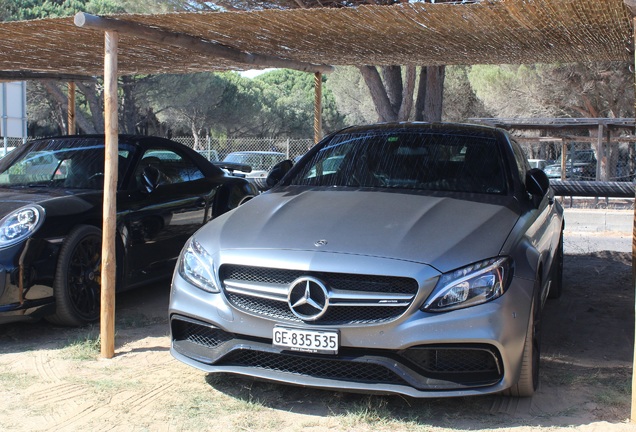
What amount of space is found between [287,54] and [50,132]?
126 feet

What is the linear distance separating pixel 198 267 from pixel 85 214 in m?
1.95

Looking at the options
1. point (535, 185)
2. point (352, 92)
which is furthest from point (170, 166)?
point (352, 92)

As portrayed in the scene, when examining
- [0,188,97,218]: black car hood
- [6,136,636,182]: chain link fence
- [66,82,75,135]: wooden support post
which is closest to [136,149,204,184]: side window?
[0,188,97,218]: black car hood

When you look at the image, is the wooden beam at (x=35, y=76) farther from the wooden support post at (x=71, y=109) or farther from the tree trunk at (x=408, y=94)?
the tree trunk at (x=408, y=94)

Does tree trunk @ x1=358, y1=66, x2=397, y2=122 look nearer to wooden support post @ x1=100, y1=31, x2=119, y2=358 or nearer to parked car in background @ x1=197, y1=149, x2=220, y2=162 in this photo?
parked car in background @ x1=197, y1=149, x2=220, y2=162

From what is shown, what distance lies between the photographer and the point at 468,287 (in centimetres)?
353

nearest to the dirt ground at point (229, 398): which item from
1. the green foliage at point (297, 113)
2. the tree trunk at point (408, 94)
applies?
the tree trunk at point (408, 94)

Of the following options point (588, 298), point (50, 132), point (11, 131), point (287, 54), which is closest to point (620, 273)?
point (588, 298)

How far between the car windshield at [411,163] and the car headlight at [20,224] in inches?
74.1

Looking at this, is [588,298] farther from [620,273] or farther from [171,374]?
[171,374]

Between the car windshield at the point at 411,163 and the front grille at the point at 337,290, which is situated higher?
the car windshield at the point at 411,163

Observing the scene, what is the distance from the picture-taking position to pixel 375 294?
356cm

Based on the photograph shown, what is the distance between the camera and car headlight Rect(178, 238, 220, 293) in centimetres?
393

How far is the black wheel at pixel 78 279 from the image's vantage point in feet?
17.4
